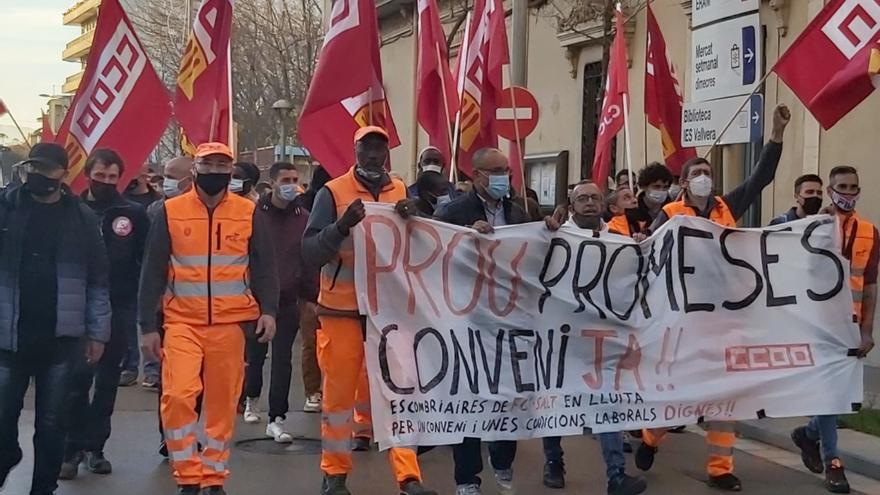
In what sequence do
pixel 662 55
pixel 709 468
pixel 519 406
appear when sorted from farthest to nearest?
pixel 662 55
pixel 709 468
pixel 519 406

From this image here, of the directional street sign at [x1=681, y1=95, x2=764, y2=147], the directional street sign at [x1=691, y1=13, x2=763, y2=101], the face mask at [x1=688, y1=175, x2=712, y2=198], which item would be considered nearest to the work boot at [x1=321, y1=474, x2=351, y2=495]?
the face mask at [x1=688, y1=175, x2=712, y2=198]

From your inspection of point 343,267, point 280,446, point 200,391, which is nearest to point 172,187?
point 280,446

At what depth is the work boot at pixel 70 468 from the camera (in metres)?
7.74

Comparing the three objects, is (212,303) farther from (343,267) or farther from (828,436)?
(828,436)

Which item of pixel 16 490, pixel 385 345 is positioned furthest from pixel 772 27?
pixel 16 490

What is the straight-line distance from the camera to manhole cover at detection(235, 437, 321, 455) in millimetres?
8852

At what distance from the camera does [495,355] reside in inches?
289

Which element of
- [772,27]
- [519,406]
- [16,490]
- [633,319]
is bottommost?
[16,490]

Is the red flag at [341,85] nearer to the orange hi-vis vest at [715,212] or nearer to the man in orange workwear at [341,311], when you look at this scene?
the man in orange workwear at [341,311]

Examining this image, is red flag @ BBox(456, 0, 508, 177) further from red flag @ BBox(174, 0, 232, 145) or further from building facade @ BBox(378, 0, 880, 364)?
red flag @ BBox(174, 0, 232, 145)

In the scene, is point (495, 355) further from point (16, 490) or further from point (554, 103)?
point (554, 103)

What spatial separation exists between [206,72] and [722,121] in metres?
4.41

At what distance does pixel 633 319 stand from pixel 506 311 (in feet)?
2.76

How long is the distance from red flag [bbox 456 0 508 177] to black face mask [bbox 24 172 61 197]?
5.34m
